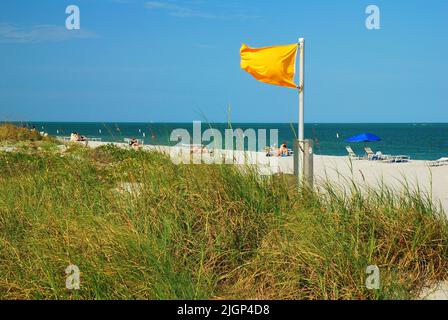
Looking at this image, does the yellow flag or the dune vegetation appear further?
the yellow flag

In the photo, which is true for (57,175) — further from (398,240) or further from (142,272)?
(398,240)

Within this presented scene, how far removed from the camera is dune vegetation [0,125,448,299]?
4.56 meters

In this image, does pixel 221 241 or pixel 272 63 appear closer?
pixel 221 241

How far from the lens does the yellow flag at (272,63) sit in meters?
9.05

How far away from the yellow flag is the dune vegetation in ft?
9.54

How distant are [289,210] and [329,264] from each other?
1264 millimetres

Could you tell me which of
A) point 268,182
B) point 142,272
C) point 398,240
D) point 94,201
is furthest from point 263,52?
point 142,272

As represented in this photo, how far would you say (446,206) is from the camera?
10305mm

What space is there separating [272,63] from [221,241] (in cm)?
457

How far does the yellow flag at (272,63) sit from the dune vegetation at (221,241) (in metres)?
2.91

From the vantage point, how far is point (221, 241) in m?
5.21

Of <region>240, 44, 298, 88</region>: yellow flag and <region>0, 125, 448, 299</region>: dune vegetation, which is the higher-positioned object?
<region>240, 44, 298, 88</region>: yellow flag

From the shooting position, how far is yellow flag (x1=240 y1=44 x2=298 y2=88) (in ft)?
29.7
